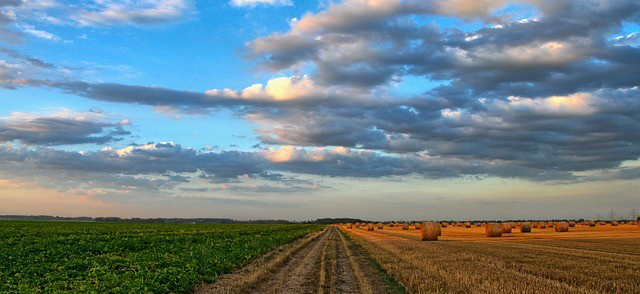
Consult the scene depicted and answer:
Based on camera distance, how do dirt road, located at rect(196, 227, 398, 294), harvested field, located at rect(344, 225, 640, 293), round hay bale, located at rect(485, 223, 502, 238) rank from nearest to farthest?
harvested field, located at rect(344, 225, 640, 293)
dirt road, located at rect(196, 227, 398, 294)
round hay bale, located at rect(485, 223, 502, 238)

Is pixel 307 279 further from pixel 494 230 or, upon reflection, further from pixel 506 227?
pixel 506 227

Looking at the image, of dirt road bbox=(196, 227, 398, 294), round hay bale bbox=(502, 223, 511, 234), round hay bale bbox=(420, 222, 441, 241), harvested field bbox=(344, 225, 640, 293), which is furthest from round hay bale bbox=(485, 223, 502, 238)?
dirt road bbox=(196, 227, 398, 294)

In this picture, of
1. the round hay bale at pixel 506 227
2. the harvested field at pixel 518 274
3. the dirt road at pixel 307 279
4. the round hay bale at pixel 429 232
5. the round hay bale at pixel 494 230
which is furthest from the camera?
the round hay bale at pixel 506 227

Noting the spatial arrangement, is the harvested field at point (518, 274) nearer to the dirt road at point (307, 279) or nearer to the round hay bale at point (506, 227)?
the dirt road at point (307, 279)

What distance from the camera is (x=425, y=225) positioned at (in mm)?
45188

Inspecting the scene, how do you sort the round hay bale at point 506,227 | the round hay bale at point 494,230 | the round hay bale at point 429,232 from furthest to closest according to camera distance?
the round hay bale at point 506,227 < the round hay bale at point 494,230 < the round hay bale at point 429,232

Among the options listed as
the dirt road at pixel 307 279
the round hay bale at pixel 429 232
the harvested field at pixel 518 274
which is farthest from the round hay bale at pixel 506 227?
the dirt road at pixel 307 279

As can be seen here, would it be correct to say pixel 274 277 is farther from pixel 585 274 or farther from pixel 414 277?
pixel 585 274

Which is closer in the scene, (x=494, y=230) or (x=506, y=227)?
(x=494, y=230)

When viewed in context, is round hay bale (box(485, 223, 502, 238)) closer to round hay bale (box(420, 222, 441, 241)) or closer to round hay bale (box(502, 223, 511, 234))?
round hay bale (box(502, 223, 511, 234))

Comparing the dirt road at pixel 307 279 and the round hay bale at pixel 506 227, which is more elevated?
the round hay bale at pixel 506 227

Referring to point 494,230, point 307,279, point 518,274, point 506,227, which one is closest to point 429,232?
point 494,230

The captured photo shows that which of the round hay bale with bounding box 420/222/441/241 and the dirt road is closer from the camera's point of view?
the dirt road

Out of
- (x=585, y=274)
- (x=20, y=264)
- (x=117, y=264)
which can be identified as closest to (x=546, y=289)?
(x=585, y=274)
